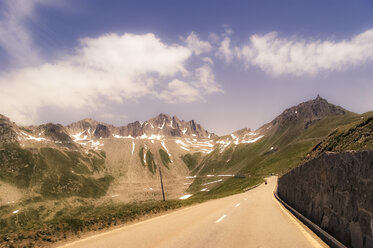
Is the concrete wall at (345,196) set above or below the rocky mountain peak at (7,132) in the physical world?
below

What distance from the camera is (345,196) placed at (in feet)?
28.1

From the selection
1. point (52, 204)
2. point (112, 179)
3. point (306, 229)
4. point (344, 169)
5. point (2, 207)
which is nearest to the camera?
point (344, 169)

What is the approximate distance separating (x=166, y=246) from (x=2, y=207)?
134543 millimetres

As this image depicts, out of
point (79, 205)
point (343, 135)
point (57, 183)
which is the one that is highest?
point (343, 135)

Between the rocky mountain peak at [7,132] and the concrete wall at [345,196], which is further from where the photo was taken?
the rocky mountain peak at [7,132]

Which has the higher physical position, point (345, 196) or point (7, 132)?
point (7, 132)

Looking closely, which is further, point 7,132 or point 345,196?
point 7,132

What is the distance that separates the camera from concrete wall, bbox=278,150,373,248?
23.2 feet

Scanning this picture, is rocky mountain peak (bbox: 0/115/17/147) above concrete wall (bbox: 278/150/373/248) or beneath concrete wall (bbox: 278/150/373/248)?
above

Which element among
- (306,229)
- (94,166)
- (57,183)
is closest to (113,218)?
(306,229)

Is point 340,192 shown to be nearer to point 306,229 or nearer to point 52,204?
point 306,229

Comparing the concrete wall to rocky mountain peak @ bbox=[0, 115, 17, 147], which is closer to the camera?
the concrete wall

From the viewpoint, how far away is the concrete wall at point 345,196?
278 inches

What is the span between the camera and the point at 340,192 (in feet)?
29.8
